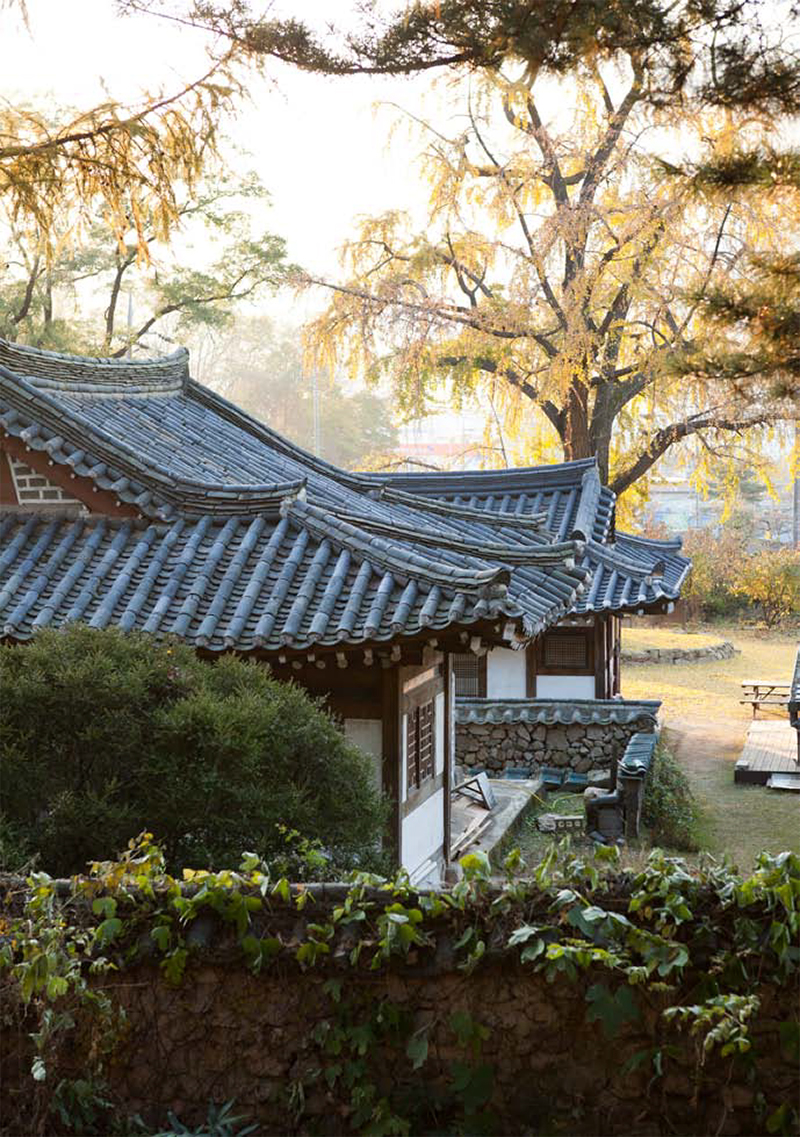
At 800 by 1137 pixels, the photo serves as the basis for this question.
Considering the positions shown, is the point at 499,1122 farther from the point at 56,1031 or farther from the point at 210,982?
the point at 56,1031

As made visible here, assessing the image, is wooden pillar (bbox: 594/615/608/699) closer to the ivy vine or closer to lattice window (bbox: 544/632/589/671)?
lattice window (bbox: 544/632/589/671)

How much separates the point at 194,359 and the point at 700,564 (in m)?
40.9

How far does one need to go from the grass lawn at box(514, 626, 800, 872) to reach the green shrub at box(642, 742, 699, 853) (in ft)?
0.62

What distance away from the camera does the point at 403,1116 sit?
442 cm

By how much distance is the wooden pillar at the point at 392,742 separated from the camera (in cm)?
935

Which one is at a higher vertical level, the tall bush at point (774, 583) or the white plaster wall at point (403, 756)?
the tall bush at point (774, 583)

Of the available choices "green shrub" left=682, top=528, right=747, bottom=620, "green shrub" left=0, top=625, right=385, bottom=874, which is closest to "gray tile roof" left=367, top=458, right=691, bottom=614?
"green shrub" left=0, top=625, right=385, bottom=874

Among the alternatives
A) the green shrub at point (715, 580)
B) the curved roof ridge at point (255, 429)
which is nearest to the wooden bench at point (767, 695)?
the green shrub at point (715, 580)

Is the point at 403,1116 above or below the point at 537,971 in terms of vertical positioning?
below

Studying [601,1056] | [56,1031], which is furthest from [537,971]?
[56,1031]

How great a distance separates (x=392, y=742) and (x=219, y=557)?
211cm

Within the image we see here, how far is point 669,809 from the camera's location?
48.3 ft

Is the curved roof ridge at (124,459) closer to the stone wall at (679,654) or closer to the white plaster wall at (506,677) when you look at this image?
the white plaster wall at (506,677)

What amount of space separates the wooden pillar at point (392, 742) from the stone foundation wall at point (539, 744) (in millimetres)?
7435
